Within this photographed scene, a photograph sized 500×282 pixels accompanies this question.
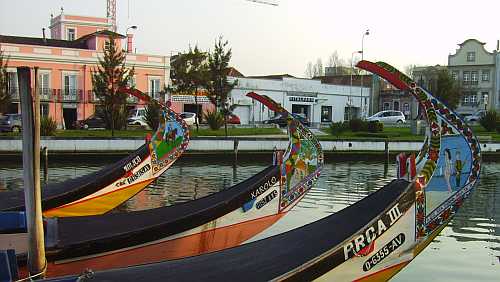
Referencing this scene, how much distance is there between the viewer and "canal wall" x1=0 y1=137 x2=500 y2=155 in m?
20.7

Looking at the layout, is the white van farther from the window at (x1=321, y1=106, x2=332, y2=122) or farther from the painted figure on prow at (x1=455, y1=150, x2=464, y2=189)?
the painted figure on prow at (x1=455, y1=150, x2=464, y2=189)

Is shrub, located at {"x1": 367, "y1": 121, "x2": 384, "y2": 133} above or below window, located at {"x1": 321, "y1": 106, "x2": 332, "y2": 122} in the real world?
below

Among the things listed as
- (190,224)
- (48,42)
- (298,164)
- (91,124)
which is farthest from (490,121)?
(190,224)

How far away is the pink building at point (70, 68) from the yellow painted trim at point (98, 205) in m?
28.4

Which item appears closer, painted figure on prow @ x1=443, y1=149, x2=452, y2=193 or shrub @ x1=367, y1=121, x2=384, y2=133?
painted figure on prow @ x1=443, y1=149, x2=452, y2=193

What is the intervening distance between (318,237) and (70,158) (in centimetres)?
1723

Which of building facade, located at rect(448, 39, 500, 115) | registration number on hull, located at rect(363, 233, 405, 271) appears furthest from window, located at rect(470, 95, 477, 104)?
registration number on hull, located at rect(363, 233, 405, 271)

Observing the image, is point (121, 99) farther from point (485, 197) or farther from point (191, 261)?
point (191, 261)

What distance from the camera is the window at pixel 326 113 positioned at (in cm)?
5181

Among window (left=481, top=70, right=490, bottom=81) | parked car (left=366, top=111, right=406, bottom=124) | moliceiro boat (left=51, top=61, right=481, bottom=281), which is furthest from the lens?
window (left=481, top=70, right=490, bottom=81)

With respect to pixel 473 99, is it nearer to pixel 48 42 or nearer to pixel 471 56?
pixel 471 56

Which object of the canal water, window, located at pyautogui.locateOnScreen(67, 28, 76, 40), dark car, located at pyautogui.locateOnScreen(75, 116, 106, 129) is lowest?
the canal water

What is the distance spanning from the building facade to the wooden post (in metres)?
59.1

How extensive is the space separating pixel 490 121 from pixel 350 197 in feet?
77.9
